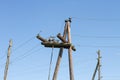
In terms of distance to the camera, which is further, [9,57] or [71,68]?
[9,57]

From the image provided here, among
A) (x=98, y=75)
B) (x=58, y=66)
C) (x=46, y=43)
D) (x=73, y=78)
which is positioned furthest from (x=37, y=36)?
(x=98, y=75)

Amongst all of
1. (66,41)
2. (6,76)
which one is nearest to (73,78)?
(66,41)

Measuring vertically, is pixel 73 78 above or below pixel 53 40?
below

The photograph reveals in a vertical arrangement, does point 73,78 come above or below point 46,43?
below

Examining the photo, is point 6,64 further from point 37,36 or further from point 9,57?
point 37,36

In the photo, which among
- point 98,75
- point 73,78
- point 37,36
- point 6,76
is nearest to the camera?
point 73,78

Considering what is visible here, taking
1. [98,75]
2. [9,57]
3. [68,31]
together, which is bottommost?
[98,75]

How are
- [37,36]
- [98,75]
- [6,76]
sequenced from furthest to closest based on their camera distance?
[98,75]
[6,76]
[37,36]

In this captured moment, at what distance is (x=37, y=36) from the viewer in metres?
26.8

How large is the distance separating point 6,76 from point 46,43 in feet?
19.4

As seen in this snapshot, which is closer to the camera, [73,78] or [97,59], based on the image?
[73,78]

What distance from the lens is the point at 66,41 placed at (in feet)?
86.8

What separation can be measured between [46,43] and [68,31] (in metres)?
2.07

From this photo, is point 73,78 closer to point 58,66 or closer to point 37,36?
point 58,66
